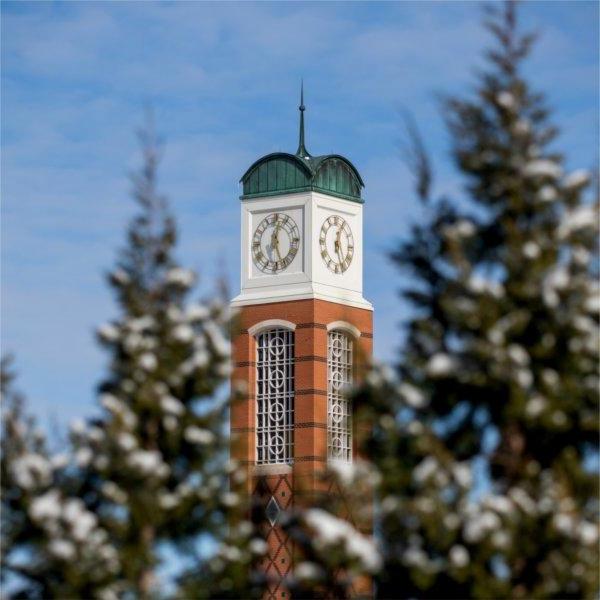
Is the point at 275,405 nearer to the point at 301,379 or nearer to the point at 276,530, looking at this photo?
the point at 301,379

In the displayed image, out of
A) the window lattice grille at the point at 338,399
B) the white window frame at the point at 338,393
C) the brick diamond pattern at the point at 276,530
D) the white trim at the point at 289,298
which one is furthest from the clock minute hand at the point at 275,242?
the brick diamond pattern at the point at 276,530

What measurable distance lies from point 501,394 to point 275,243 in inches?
2286

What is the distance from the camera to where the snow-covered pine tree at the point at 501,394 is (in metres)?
20.9

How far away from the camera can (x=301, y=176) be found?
78812mm

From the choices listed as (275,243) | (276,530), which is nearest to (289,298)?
(275,243)

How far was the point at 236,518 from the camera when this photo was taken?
24.0m

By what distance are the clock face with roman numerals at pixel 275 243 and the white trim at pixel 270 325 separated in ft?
7.85

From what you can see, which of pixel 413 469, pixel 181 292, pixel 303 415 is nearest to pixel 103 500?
pixel 181 292

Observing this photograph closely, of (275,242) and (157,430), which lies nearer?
(157,430)

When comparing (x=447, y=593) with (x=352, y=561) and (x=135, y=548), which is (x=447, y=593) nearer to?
(x=352, y=561)

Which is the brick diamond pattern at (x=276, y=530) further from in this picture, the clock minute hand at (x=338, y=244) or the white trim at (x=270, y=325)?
the clock minute hand at (x=338, y=244)

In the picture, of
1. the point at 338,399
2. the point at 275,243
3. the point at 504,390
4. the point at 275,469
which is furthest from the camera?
the point at 275,243

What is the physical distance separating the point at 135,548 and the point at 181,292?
3.15 meters

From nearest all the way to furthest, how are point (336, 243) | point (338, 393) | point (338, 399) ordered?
1. point (338, 399)
2. point (338, 393)
3. point (336, 243)
